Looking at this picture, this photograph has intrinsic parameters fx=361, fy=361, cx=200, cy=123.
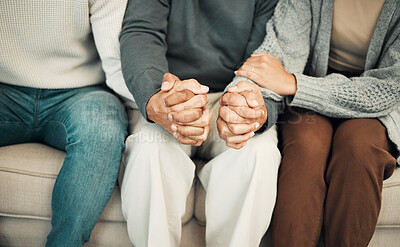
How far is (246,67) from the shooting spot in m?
1.08

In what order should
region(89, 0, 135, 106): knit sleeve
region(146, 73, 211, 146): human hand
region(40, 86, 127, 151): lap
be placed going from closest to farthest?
region(146, 73, 211, 146): human hand, region(40, 86, 127, 151): lap, region(89, 0, 135, 106): knit sleeve

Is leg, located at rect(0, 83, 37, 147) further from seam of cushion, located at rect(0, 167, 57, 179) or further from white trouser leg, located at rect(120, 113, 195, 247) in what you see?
white trouser leg, located at rect(120, 113, 195, 247)

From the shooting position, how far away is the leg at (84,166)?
925 mm

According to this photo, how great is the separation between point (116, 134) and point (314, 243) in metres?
0.62

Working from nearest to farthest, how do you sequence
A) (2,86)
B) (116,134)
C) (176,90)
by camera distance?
(176,90) < (116,134) < (2,86)

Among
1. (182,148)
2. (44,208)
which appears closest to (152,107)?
(182,148)

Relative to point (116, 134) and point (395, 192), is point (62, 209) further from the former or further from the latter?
point (395, 192)

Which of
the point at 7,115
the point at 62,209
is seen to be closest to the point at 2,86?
the point at 7,115

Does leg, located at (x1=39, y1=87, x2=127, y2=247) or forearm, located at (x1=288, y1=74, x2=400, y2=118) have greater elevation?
forearm, located at (x1=288, y1=74, x2=400, y2=118)

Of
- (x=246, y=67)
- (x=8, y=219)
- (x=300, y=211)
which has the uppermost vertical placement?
(x=246, y=67)

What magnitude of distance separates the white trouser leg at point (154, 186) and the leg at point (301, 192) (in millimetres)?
262

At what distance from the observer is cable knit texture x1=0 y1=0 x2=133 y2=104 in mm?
1051

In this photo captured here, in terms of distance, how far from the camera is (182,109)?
881 millimetres

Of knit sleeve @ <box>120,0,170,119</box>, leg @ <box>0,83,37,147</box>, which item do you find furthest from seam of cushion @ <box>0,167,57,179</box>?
knit sleeve @ <box>120,0,170,119</box>
